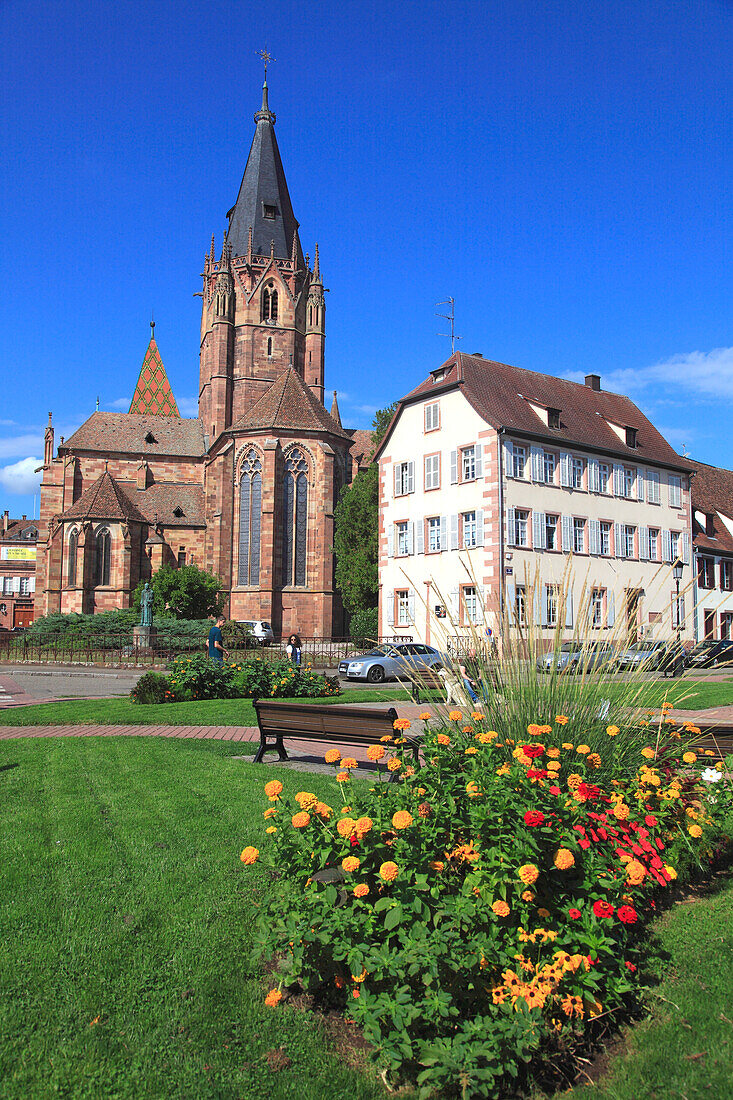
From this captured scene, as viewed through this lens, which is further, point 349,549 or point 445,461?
point 349,549

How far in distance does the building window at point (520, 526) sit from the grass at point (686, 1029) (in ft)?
85.0

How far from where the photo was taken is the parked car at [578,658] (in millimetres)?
5605

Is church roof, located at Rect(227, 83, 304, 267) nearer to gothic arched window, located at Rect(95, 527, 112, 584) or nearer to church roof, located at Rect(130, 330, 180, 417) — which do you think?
church roof, located at Rect(130, 330, 180, 417)

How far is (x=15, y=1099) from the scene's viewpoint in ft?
9.95

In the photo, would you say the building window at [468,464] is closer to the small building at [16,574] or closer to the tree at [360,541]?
the tree at [360,541]

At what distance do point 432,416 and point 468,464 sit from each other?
10.5 ft

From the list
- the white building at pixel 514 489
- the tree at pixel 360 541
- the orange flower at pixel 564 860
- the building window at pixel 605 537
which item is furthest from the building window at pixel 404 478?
the orange flower at pixel 564 860

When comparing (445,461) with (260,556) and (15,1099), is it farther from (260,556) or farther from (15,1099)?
(15,1099)

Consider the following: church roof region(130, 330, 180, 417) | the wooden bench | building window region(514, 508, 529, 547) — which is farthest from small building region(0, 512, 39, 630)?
the wooden bench

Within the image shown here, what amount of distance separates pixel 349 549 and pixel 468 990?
1595 inches

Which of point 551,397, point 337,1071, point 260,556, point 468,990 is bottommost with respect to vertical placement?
point 337,1071

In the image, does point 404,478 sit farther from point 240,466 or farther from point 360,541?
point 240,466

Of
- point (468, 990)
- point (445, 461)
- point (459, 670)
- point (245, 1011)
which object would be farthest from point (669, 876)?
point (445, 461)

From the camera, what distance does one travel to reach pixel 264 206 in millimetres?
57438
